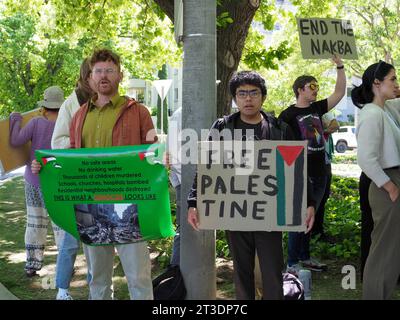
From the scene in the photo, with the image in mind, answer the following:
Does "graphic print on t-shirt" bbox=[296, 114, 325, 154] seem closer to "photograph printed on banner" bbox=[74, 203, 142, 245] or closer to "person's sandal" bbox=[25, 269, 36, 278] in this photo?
"photograph printed on banner" bbox=[74, 203, 142, 245]

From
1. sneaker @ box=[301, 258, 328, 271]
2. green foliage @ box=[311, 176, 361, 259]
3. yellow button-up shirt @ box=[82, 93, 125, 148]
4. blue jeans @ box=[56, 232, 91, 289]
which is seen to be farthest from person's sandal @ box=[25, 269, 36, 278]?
green foliage @ box=[311, 176, 361, 259]

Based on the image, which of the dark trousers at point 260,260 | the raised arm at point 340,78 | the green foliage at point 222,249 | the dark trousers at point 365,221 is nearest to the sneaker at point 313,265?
the dark trousers at point 365,221

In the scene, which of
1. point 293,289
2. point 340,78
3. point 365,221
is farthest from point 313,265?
point 340,78

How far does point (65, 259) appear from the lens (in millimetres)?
4918

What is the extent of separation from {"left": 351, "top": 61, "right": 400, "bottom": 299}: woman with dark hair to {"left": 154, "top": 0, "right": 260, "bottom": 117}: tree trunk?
3524mm

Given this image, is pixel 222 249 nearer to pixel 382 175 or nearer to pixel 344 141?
pixel 382 175

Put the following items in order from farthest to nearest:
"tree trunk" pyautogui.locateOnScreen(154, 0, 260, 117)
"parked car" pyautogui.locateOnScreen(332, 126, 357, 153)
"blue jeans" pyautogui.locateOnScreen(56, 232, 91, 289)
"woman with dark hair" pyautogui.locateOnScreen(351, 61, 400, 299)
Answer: "parked car" pyautogui.locateOnScreen(332, 126, 357, 153) → "tree trunk" pyautogui.locateOnScreen(154, 0, 260, 117) → "blue jeans" pyautogui.locateOnScreen(56, 232, 91, 289) → "woman with dark hair" pyautogui.locateOnScreen(351, 61, 400, 299)

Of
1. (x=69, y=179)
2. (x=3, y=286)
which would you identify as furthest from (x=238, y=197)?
(x=3, y=286)

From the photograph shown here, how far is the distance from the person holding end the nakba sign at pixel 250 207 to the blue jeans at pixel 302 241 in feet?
6.19

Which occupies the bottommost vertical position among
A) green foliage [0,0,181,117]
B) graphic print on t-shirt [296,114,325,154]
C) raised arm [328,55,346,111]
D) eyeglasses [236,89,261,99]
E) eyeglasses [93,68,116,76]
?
graphic print on t-shirt [296,114,325,154]

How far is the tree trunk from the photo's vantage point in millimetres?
7664

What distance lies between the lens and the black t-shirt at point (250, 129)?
376 centimetres

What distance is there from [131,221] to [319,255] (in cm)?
330

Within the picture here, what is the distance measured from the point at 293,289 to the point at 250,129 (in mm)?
1359
